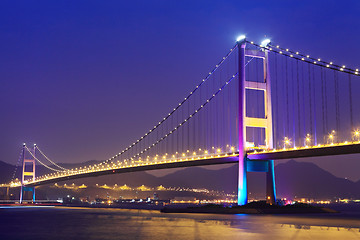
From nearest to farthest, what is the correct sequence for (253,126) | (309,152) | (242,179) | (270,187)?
(309,152) < (242,179) < (270,187) < (253,126)

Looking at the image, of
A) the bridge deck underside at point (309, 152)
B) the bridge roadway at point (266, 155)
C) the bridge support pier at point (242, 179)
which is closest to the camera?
the bridge deck underside at point (309, 152)

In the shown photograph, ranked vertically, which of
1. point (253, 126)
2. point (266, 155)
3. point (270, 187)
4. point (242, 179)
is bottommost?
point (270, 187)

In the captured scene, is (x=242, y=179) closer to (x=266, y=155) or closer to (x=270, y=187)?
(x=270, y=187)

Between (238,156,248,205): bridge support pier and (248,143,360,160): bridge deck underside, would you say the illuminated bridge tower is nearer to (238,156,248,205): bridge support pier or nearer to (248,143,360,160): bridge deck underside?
(238,156,248,205): bridge support pier

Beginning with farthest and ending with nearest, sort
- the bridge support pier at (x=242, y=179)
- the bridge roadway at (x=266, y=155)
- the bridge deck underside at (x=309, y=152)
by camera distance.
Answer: the bridge support pier at (x=242, y=179) < the bridge roadway at (x=266, y=155) < the bridge deck underside at (x=309, y=152)

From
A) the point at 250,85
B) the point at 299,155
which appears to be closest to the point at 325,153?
the point at 299,155

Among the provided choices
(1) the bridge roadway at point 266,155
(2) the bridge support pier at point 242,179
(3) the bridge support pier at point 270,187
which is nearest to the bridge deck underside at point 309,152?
(1) the bridge roadway at point 266,155

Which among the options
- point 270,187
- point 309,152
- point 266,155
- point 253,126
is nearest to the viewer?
point 309,152

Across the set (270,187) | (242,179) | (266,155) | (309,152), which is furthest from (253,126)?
(309,152)

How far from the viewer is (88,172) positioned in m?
73.0

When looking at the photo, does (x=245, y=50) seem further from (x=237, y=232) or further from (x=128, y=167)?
(x=237, y=232)

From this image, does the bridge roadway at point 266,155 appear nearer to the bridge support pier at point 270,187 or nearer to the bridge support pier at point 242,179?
the bridge support pier at point 242,179

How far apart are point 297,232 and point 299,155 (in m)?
21.3

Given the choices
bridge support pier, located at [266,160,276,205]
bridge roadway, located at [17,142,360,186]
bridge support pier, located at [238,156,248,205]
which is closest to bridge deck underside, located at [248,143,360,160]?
bridge roadway, located at [17,142,360,186]
